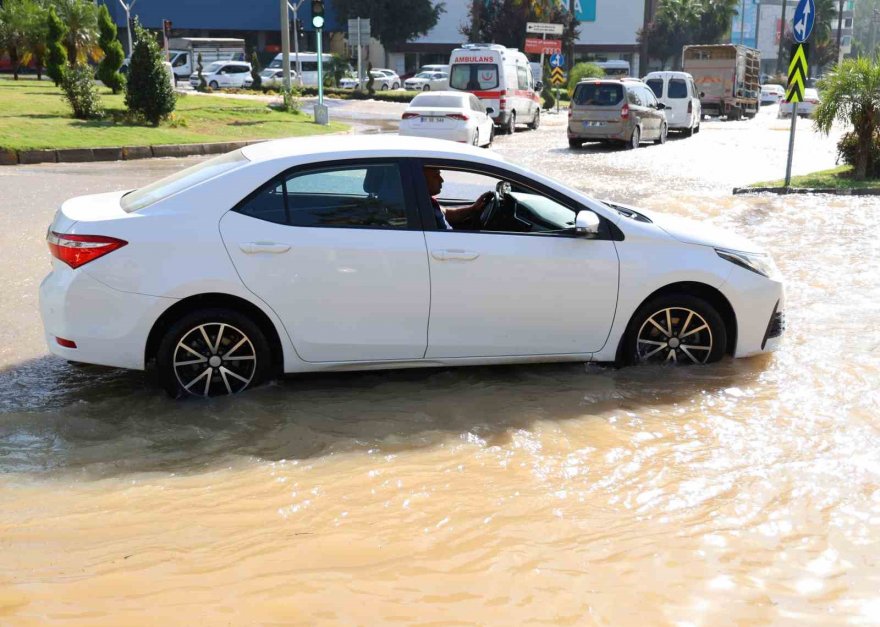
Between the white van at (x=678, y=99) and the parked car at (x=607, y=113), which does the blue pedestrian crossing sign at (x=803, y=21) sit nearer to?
the parked car at (x=607, y=113)

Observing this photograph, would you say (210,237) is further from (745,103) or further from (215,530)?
(745,103)

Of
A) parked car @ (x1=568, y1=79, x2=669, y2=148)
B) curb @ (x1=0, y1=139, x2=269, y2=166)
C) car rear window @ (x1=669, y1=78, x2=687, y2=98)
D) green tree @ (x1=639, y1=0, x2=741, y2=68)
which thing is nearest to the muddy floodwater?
curb @ (x1=0, y1=139, x2=269, y2=166)

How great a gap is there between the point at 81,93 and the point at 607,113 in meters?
12.5

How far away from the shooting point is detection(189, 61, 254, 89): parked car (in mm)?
49156

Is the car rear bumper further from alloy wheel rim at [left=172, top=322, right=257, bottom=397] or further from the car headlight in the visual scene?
the car headlight

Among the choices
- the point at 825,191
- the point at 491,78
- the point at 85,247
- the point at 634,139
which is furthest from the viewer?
the point at 491,78

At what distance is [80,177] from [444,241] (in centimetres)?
1174

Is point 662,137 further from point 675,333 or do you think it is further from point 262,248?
point 262,248

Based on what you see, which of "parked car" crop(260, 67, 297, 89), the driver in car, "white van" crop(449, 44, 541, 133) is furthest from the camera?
"parked car" crop(260, 67, 297, 89)

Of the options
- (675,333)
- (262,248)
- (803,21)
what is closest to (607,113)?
(803,21)

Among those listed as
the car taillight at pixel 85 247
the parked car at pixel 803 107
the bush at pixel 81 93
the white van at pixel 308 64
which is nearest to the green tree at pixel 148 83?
the bush at pixel 81 93

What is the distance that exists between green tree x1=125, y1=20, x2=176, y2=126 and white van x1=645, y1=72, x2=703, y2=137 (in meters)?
14.9

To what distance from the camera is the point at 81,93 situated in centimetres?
2244

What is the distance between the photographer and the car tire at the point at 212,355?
5.39m
